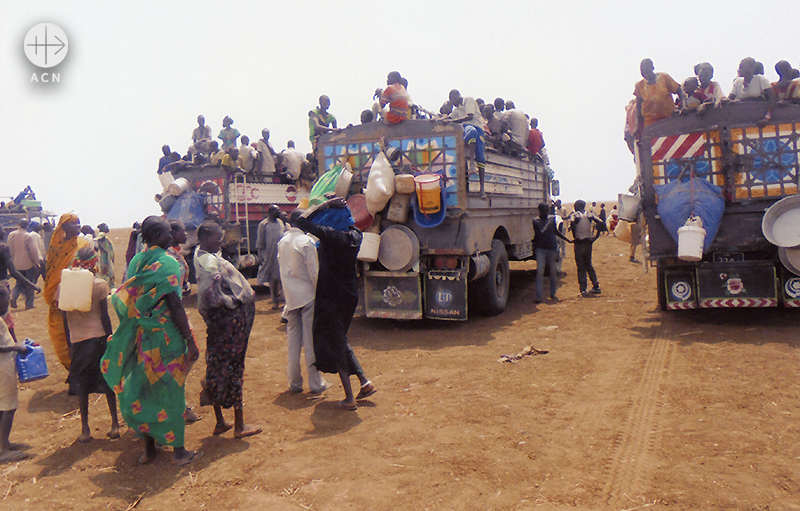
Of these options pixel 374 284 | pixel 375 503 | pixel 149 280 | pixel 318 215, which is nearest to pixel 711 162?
pixel 374 284

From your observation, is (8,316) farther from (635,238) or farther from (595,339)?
(635,238)

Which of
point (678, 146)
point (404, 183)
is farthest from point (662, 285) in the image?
point (404, 183)

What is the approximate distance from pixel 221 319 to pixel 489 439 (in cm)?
201

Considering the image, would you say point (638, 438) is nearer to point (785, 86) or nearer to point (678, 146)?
point (678, 146)

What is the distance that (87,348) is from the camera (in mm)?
4344

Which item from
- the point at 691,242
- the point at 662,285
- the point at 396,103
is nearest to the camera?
the point at 691,242

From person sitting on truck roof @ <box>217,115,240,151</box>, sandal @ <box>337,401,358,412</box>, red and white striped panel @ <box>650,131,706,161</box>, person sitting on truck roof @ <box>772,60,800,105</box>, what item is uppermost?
person sitting on truck roof @ <box>217,115,240,151</box>

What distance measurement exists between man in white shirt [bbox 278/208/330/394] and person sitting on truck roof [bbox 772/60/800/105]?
5629mm

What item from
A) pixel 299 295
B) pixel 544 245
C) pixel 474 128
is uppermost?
pixel 474 128

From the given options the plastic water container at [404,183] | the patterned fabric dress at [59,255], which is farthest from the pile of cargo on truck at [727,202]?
the patterned fabric dress at [59,255]

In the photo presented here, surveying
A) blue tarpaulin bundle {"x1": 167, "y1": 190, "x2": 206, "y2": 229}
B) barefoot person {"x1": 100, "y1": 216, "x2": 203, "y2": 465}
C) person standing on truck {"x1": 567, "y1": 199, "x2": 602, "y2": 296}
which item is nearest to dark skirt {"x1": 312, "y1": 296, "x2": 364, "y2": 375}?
barefoot person {"x1": 100, "y1": 216, "x2": 203, "y2": 465}

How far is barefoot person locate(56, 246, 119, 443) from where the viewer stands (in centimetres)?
431

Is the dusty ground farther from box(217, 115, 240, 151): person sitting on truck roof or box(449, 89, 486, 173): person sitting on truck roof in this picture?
box(217, 115, 240, 151): person sitting on truck roof

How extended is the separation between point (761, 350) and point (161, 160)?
11001mm
